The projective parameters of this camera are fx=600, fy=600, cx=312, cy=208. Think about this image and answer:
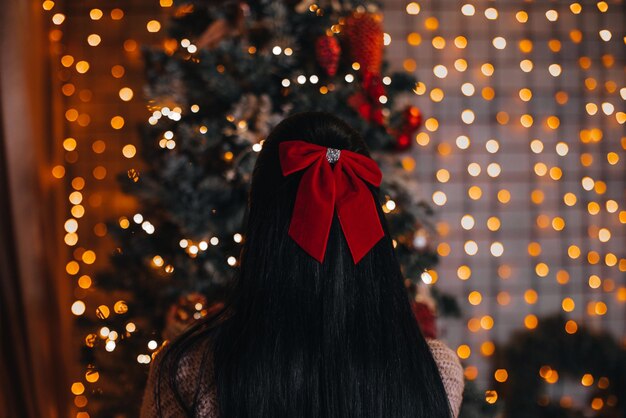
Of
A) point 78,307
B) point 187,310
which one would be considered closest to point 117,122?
point 78,307

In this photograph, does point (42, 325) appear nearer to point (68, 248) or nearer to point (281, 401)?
point (68, 248)

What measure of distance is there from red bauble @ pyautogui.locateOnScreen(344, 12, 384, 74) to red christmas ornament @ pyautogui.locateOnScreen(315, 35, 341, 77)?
0.07 meters

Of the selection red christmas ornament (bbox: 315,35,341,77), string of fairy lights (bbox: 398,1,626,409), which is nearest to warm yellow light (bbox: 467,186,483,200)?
string of fairy lights (bbox: 398,1,626,409)

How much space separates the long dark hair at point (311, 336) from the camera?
34.3 inches

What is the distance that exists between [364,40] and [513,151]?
1.26 m

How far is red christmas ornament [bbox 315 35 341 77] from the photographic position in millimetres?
1714

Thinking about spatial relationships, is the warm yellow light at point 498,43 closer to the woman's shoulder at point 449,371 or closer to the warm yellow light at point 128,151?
the warm yellow light at point 128,151

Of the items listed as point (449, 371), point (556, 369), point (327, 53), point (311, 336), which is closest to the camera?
point (311, 336)

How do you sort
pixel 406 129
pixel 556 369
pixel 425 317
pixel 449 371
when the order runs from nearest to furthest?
1. pixel 449 371
2. pixel 425 317
3. pixel 406 129
4. pixel 556 369

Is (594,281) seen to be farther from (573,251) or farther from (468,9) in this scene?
(468,9)

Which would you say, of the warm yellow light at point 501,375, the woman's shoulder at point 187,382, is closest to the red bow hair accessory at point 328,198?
the woman's shoulder at point 187,382

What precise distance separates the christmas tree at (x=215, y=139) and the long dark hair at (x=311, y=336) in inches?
31.6

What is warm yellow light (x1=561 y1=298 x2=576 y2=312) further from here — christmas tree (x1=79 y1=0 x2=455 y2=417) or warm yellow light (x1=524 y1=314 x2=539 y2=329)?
christmas tree (x1=79 y1=0 x2=455 y2=417)

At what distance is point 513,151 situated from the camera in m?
2.75
